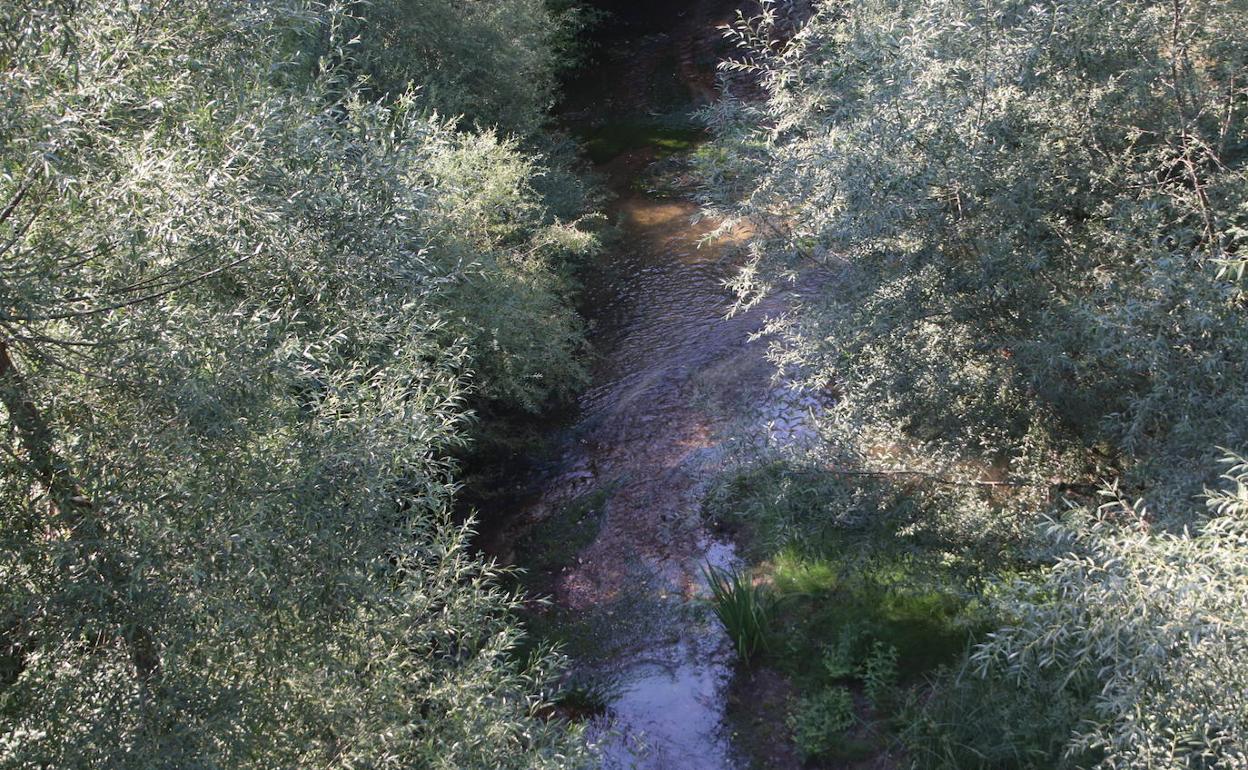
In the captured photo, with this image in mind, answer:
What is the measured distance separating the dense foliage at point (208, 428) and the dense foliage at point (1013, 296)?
3.26m

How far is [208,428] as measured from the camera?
15.0 feet

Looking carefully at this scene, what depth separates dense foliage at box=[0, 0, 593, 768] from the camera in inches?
171

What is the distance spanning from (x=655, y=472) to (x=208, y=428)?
7.29 meters

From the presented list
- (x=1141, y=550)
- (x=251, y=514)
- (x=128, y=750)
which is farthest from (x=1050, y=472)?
(x=128, y=750)

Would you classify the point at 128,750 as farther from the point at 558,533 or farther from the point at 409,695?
the point at 558,533

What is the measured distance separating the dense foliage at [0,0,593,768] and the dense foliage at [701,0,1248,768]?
3259 mm

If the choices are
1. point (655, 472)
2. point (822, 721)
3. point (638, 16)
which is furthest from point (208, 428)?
point (638, 16)

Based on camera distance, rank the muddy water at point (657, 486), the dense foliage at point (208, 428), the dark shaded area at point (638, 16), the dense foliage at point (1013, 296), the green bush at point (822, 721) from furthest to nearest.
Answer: the dark shaded area at point (638, 16)
the muddy water at point (657, 486)
the green bush at point (822, 721)
the dense foliage at point (1013, 296)
the dense foliage at point (208, 428)

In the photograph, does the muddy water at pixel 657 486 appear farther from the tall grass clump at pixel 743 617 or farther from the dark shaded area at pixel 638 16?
the dark shaded area at pixel 638 16

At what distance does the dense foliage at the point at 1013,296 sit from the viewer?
6031 mm

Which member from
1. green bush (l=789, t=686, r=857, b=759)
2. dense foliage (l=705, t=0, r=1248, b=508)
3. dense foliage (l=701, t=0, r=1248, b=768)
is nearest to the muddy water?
green bush (l=789, t=686, r=857, b=759)

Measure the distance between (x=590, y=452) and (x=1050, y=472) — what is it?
19.4 ft

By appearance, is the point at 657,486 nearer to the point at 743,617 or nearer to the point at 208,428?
the point at 743,617

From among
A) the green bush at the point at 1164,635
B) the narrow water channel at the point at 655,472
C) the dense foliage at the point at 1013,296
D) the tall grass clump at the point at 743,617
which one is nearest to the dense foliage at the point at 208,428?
the narrow water channel at the point at 655,472
